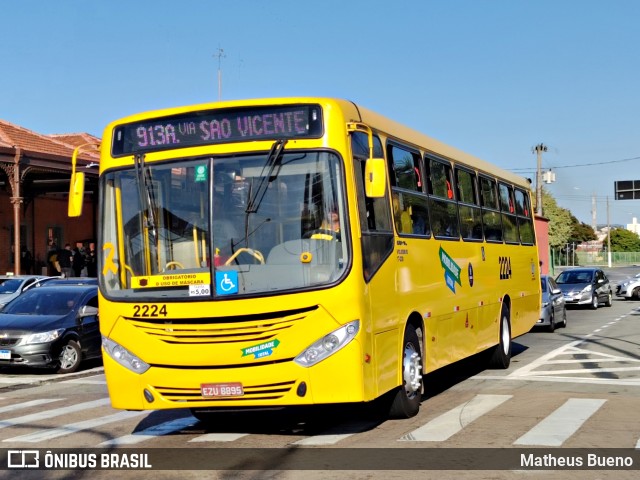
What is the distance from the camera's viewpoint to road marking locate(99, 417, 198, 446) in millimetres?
9188

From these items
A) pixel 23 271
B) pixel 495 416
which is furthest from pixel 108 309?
pixel 23 271

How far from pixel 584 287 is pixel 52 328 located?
76.3 ft

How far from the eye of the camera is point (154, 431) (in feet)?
32.5

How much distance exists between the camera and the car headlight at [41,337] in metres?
16.3

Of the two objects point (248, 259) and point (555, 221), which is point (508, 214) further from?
point (555, 221)

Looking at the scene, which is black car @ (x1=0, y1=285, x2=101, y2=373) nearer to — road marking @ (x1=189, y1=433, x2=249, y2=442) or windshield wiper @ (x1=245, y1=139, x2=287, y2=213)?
road marking @ (x1=189, y1=433, x2=249, y2=442)

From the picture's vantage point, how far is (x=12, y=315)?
56.7 feet

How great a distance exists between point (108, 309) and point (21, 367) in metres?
9.20

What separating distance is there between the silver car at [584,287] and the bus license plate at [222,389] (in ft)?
91.3

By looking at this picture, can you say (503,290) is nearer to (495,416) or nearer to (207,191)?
(495,416)

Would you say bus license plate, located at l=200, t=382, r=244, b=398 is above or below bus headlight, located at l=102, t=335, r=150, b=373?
below

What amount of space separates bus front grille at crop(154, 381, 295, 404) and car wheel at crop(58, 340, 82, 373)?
27.9ft

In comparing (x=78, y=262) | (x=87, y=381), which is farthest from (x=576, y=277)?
(x=87, y=381)

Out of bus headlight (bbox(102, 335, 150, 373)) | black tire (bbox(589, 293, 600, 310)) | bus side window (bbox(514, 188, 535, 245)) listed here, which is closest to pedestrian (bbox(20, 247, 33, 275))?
black tire (bbox(589, 293, 600, 310))
